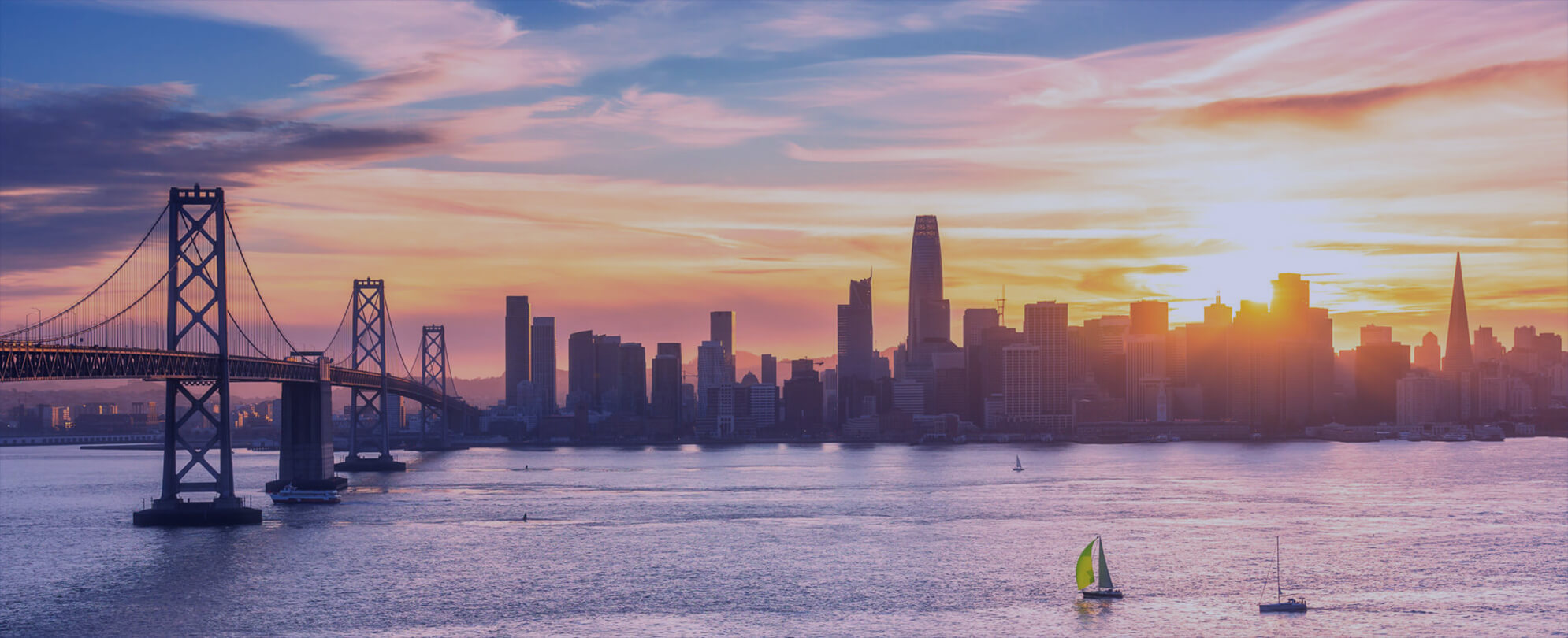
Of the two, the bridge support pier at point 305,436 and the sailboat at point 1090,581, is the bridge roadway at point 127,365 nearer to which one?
the bridge support pier at point 305,436

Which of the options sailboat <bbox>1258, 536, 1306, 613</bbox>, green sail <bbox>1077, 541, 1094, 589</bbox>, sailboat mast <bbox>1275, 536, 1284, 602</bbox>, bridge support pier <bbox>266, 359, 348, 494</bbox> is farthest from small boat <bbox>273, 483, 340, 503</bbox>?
sailboat <bbox>1258, 536, 1306, 613</bbox>

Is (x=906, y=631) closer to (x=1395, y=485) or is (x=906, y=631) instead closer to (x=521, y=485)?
(x=521, y=485)

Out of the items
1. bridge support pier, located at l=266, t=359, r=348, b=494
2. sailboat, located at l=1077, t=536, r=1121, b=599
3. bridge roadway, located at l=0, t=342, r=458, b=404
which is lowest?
sailboat, located at l=1077, t=536, r=1121, b=599

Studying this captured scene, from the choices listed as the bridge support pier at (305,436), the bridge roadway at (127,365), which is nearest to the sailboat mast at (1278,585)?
the bridge roadway at (127,365)

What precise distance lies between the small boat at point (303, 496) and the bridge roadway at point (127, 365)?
20.3 ft

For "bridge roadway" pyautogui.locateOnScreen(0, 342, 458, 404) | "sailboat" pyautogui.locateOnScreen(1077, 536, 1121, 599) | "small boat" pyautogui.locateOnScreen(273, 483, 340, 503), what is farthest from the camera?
"small boat" pyautogui.locateOnScreen(273, 483, 340, 503)

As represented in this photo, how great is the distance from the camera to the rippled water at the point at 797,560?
131 ft

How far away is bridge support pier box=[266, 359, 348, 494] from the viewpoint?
80.2 metres

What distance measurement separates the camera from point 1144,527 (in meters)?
65.4

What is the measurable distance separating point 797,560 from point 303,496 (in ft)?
120

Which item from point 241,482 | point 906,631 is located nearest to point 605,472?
point 241,482

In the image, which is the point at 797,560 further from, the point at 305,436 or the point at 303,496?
the point at 305,436

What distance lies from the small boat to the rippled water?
6.11 feet

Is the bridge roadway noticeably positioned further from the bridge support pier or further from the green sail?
the green sail
